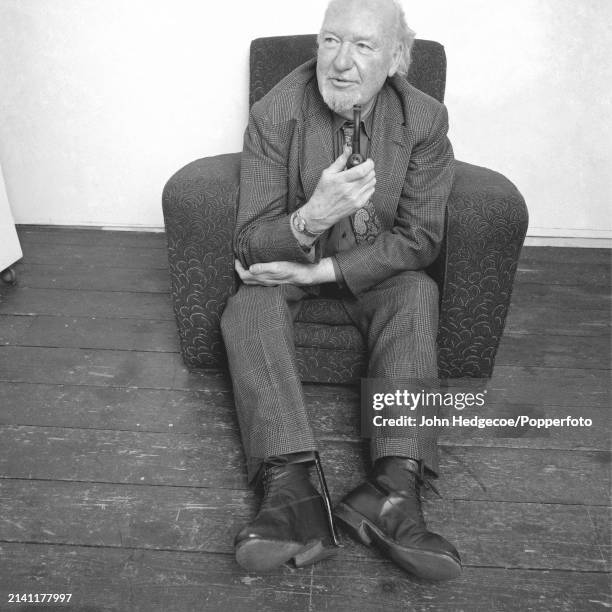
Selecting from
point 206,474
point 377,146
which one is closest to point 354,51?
point 377,146

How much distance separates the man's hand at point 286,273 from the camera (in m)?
1.58

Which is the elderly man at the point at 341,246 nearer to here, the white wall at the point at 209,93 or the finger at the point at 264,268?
the finger at the point at 264,268

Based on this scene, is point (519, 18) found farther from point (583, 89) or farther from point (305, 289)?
point (305, 289)

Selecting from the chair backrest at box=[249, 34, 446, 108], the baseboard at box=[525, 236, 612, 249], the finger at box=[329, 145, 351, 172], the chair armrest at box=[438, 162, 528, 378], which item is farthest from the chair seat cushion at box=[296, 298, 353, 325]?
the baseboard at box=[525, 236, 612, 249]

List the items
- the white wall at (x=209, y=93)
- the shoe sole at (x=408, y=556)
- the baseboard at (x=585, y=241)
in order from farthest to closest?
1. the baseboard at (x=585, y=241)
2. the white wall at (x=209, y=93)
3. the shoe sole at (x=408, y=556)

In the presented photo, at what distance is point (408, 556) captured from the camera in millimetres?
1215

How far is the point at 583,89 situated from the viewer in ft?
7.75

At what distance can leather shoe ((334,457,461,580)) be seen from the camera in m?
1.21

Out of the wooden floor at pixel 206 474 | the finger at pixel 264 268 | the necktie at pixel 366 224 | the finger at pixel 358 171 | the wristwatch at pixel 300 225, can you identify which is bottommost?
the wooden floor at pixel 206 474

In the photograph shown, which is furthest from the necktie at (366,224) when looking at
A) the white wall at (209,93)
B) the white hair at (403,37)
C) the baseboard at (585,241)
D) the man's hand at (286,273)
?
the baseboard at (585,241)

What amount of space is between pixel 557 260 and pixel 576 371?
0.76m

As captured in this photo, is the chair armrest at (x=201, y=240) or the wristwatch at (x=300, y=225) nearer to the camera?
the wristwatch at (x=300, y=225)

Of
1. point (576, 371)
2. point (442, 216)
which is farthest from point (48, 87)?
point (576, 371)

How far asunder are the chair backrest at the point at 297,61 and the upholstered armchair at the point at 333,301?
313 mm
